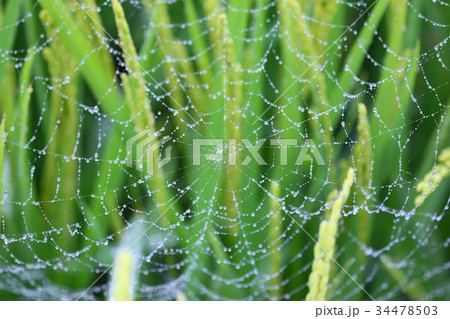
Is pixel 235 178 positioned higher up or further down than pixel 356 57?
further down

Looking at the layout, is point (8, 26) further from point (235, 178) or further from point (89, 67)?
point (235, 178)

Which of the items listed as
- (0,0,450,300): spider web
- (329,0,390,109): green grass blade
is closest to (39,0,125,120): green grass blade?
(0,0,450,300): spider web

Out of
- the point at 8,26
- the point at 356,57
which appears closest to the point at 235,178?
the point at 356,57

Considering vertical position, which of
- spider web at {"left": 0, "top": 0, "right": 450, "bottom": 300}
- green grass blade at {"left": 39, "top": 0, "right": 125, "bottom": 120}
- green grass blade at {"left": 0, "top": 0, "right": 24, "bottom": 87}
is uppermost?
green grass blade at {"left": 0, "top": 0, "right": 24, "bottom": 87}

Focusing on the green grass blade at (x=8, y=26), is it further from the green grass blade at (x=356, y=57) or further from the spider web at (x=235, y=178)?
the green grass blade at (x=356, y=57)

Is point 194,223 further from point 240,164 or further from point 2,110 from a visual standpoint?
point 2,110

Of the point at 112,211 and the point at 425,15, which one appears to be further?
the point at 425,15

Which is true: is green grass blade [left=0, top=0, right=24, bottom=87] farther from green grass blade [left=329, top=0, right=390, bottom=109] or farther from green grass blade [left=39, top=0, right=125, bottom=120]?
green grass blade [left=329, top=0, right=390, bottom=109]

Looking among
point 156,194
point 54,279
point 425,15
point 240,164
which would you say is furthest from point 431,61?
point 54,279
